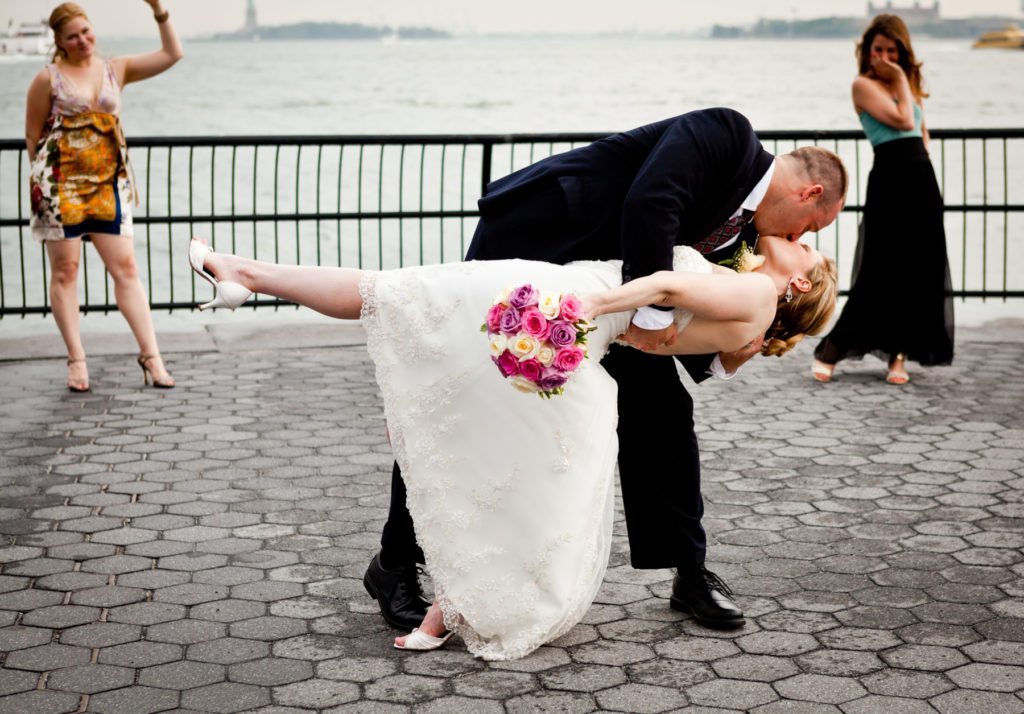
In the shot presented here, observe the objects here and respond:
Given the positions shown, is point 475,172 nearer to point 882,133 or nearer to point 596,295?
point 882,133

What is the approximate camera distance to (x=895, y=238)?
307 inches

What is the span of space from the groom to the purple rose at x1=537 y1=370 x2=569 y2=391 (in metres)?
0.40

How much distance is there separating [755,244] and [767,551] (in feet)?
4.60

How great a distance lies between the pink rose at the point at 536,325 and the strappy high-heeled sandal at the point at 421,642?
108 cm

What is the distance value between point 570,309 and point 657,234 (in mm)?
342

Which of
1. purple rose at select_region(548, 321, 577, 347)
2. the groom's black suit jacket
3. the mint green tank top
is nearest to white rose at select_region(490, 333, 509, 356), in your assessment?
purple rose at select_region(548, 321, 577, 347)

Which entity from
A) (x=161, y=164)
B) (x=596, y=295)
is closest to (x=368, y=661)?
(x=596, y=295)

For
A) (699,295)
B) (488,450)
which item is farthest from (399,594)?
(699,295)

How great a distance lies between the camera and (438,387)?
3754 mm

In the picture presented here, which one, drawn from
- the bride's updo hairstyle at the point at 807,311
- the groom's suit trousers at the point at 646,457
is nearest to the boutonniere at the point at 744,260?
the bride's updo hairstyle at the point at 807,311

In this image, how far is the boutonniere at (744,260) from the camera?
12.8 feet

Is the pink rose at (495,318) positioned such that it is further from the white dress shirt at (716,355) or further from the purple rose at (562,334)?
the white dress shirt at (716,355)

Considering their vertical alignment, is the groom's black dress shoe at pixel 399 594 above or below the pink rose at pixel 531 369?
below

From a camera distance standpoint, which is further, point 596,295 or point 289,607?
point 289,607
